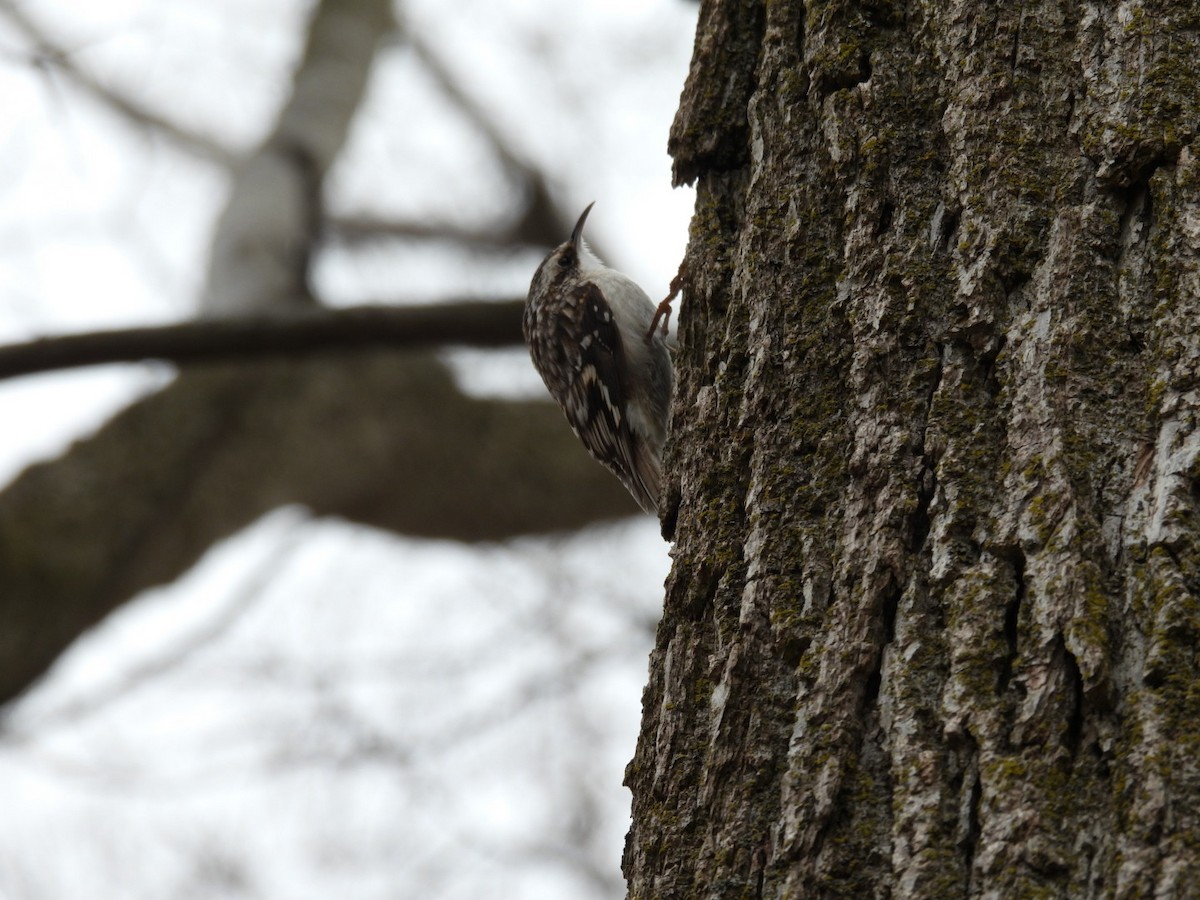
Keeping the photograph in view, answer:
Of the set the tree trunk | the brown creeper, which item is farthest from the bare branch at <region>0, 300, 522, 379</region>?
the tree trunk

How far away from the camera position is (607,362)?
3859 mm

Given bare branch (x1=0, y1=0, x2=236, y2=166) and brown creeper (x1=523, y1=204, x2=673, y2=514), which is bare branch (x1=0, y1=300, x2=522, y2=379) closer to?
brown creeper (x1=523, y1=204, x2=673, y2=514)

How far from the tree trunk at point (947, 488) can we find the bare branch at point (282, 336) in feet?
7.27

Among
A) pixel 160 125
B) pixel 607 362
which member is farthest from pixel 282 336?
pixel 160 125

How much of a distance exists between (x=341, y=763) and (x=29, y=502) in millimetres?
4700

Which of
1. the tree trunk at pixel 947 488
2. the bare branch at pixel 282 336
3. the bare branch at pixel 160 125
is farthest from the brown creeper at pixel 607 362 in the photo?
the bare branch at pixel 160 125

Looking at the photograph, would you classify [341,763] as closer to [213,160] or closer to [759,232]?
[213,160]

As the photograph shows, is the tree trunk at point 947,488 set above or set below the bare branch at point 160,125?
below

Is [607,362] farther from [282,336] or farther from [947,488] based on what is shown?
[947,488]

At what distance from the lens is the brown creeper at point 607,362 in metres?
3.80

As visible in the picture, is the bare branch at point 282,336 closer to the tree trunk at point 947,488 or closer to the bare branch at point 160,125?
the tree trunk at point 947,488

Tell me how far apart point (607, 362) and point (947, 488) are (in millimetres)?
2514

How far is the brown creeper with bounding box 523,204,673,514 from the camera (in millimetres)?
3799

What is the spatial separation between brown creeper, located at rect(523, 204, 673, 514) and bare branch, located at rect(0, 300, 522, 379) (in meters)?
0.13
